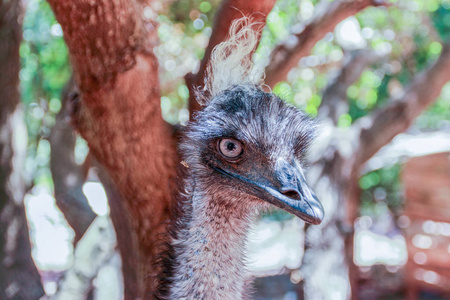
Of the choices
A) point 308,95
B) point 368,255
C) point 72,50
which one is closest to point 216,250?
point 72,50

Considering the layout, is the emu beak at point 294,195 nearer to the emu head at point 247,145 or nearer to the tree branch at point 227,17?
the emu head at point 247,145

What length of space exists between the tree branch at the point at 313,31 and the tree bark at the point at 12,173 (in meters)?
1.51

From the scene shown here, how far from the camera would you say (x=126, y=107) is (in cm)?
209

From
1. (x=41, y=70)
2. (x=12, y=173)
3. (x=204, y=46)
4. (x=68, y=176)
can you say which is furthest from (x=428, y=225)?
(x=12, y=173)

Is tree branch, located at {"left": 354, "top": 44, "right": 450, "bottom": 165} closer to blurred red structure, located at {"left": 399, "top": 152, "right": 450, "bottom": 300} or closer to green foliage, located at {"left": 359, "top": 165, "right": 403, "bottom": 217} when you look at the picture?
blurred red structure, located at {"left": 399, "top": 152, "right": 450, "bottom": 300}

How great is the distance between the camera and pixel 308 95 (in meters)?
5.68

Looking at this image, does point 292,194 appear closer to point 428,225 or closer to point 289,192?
point 289,192

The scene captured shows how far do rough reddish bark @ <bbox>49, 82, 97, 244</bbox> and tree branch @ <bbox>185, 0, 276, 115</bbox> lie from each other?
2.05 meters

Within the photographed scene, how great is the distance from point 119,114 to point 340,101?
2.32 m

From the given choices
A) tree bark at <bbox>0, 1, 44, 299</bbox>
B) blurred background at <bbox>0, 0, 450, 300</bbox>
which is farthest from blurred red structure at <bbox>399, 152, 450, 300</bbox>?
tree bark at <bbox>0, 1, 44, 299</bbox>

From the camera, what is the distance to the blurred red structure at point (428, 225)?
Result: 6410 mm

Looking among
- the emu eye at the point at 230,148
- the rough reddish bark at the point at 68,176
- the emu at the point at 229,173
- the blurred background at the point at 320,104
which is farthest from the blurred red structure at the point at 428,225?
the emu eye at the point at 230,148

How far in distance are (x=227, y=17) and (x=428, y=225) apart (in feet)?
17.2

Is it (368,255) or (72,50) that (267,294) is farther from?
(72,50)
